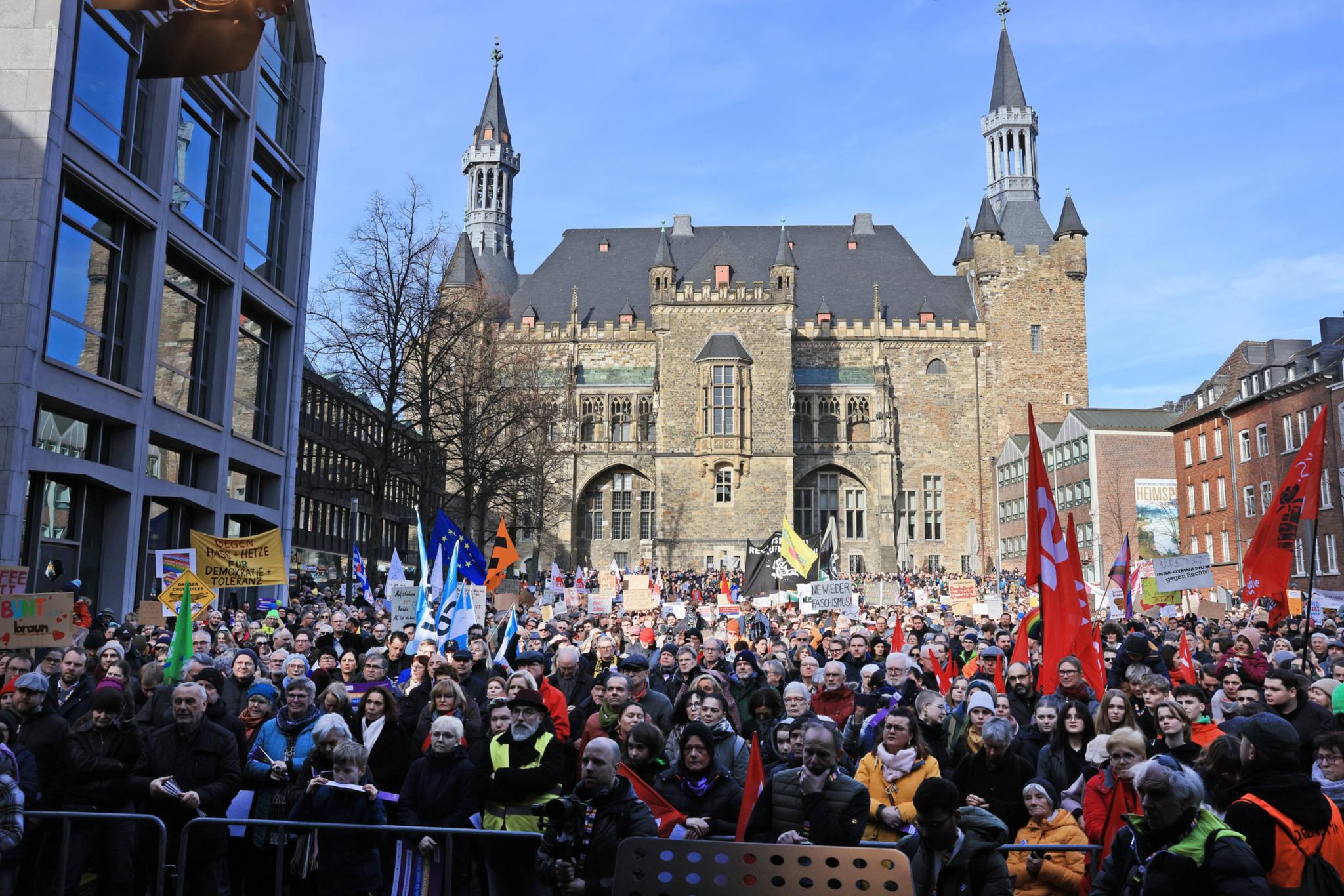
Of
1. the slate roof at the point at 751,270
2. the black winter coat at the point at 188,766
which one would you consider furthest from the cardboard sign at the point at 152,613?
the slate roof at the point at 751,270

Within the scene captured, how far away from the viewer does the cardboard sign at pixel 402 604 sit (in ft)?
46.2

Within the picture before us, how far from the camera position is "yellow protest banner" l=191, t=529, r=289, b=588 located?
45.3 ft

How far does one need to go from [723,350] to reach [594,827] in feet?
165

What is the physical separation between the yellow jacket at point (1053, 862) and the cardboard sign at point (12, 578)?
10.4 metres

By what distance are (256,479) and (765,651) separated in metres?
15.4

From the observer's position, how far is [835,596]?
54.3ft

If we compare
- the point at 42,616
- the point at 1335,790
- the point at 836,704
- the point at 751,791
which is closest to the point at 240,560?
the point at 42,616

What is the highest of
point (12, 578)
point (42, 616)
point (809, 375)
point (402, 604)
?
point (809, 375)

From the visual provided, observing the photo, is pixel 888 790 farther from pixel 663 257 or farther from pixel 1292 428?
pixel 663 257

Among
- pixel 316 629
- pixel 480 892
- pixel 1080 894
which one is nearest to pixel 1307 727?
pixel 1080 894

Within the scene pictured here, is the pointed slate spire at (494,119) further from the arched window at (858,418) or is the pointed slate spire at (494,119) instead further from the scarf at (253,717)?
the scarf at (253,717)

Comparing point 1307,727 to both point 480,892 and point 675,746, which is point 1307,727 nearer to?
point 675,746

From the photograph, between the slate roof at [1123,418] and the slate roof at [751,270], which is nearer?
the slate roof at [1123,418]

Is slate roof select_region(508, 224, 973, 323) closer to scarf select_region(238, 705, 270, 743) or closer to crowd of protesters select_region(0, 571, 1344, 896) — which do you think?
crowd of protesters select_region(0, 571, 1344, 896)
